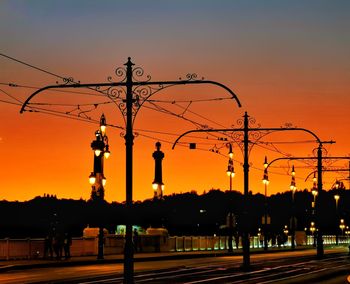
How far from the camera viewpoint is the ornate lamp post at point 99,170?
4288cm

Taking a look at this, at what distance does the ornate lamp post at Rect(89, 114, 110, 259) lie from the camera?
141 feet

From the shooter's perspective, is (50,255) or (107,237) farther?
(107,237)

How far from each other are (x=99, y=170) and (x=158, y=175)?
23.6 m

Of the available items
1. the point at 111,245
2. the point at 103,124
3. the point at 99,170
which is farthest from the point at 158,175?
the point at 103,124

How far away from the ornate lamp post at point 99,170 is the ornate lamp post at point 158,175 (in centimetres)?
1885

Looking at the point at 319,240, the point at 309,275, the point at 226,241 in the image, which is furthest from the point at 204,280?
the point at 226,241

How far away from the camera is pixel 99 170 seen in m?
48.5

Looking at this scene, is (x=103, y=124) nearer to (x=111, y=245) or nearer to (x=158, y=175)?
(x=111, y=245)

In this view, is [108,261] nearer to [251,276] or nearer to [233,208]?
[233,208]

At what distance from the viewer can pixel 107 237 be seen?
189 ft

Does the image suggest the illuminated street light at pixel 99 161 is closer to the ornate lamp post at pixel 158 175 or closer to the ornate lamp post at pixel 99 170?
the ornate lamp post at pixel 99 170

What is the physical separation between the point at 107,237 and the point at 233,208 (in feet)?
60.8

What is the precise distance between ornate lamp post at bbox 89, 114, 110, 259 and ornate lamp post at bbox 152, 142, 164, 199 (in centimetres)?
1885

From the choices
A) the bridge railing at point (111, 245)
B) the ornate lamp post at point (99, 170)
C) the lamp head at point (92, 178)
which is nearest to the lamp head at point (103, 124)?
the ornate lamp post at point (99, 170)
